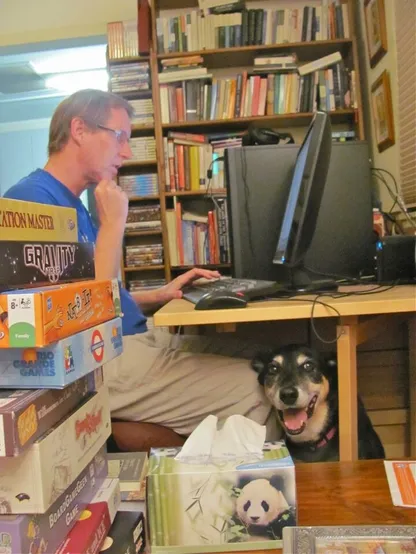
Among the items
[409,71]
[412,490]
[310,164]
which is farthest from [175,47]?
[412,490]

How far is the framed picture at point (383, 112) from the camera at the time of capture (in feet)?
7.70

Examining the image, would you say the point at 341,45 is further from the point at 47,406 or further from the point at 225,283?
the point at 47,406

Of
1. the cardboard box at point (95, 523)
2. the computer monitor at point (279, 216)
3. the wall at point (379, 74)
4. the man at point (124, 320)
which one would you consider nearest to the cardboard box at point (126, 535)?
the cardboard box at point (95, 523)

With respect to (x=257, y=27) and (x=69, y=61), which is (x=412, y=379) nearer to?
(x=257, y=27)

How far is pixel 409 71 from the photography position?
2.07m

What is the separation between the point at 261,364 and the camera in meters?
1.33

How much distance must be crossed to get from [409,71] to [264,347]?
1.32m

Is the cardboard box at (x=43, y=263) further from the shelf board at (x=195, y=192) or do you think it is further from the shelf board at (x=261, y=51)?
the shelf board at (x=261, y=51)

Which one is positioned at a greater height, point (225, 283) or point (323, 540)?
point (225, 283)

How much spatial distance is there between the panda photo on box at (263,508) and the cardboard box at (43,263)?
430mm

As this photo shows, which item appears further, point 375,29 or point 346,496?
point 375,29

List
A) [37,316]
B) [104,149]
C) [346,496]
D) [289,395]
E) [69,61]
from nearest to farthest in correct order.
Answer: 1. [37,316]
2. [346,496]
3. [289,395]
4. [104,149]
5. [69,61]

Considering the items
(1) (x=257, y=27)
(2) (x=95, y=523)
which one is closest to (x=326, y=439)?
(2) (x=95, y=523)

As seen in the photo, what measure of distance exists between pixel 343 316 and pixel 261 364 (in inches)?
11.7
